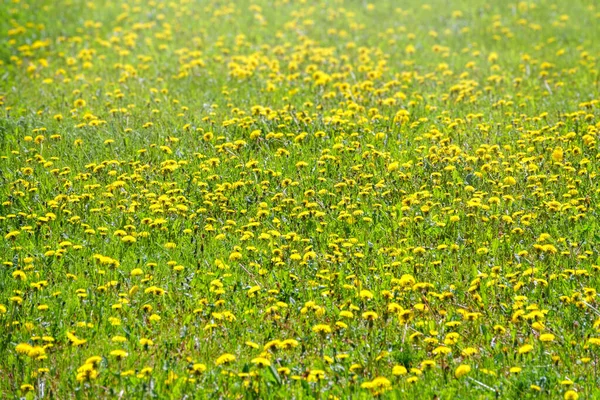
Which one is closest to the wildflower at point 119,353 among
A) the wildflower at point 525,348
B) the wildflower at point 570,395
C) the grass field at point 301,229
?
the grass field at point 301,229

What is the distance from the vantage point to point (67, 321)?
5090 millimetres

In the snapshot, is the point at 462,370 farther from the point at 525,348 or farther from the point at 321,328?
the point at 321,328

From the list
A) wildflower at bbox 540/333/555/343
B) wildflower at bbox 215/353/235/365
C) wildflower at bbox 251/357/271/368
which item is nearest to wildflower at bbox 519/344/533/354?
wildflower at bbox 540/333/555/343

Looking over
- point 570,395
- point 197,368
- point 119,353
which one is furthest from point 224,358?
point 570,395

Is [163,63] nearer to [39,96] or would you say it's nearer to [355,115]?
[39,96]

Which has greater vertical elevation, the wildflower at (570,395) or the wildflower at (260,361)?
the wildflower at (260,361)

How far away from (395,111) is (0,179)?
431cm

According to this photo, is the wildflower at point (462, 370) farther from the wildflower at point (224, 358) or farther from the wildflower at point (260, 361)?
the wildflower at point (224, 358)

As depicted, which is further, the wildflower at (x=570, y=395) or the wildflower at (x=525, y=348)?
the wildflower at (x=525, y=348)

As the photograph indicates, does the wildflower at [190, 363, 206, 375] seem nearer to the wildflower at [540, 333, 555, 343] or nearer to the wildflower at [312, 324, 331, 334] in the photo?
the wildflower at [312, 324, 331, 334]

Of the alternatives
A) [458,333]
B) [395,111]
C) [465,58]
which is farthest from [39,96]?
[458,333]

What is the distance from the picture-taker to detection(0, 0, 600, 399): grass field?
4609mm

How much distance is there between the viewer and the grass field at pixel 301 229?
15.1ft

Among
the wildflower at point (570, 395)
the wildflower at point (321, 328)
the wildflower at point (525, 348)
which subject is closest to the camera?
the wildflower at point (570, 395)
